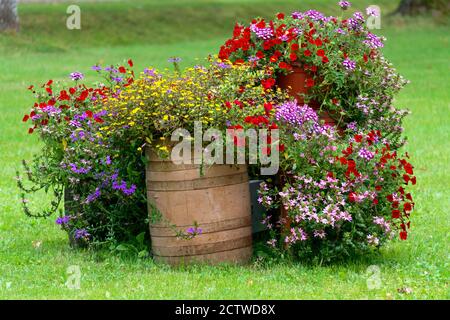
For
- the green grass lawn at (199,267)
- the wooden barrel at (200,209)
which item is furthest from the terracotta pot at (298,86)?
the green grass lawn at (199,267)

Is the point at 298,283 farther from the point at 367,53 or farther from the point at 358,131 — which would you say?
the point at 367,53

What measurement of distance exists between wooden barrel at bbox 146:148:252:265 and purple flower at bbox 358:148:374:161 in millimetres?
869

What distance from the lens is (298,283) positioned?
672 centimetres

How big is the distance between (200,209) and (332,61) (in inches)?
65.7

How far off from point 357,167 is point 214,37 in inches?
1026

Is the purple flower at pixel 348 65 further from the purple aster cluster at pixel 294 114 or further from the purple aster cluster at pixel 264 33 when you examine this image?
the purple aster cluster at pixel 264 33

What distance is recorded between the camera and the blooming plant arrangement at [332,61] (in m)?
7.64

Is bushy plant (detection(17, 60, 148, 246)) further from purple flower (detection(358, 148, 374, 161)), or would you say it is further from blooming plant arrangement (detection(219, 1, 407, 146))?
purple flower (detection(358, 148, 374, 161))

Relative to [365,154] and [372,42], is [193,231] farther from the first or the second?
[372,42]

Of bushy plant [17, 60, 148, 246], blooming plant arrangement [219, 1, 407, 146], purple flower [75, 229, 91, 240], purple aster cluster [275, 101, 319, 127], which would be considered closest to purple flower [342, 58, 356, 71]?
blooming plant arrangement [219, 1, 407, 146]

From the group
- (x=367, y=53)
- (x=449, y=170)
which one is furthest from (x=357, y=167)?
(x=449, y=170)

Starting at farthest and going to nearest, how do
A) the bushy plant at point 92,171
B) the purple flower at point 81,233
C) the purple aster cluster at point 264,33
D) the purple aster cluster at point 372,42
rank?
the purple aster cluster at point 372,42 < the purple aster cluster at point 264,33 < the purple flower at point 81,233 < the bushy plant at point 92,171

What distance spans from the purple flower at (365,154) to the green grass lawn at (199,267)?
0.81m

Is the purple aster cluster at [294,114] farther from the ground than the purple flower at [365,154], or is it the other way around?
the purple aster cluster at [294,114]
